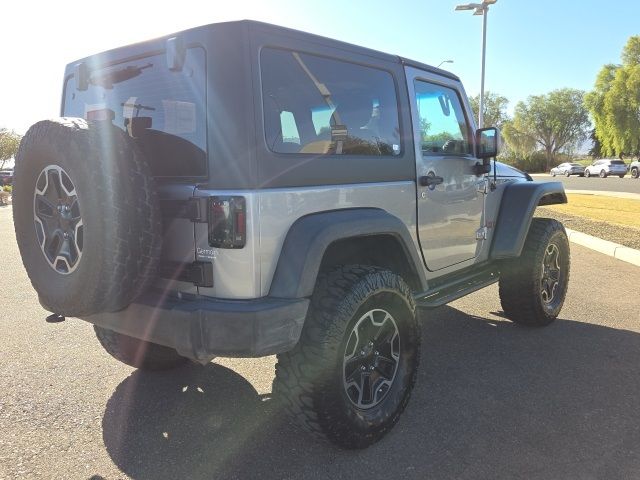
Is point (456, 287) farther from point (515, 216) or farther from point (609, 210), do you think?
point (609, 210)

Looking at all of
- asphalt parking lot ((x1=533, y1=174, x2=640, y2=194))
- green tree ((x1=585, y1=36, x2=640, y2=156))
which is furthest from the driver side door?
green tree ((x1=585, y1=36, x2=640, y2=156))

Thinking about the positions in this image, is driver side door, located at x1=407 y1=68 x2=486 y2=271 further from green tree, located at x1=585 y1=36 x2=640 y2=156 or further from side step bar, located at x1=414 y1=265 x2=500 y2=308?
green tree, located at x1=585 y1=36 x2=640 y2=156

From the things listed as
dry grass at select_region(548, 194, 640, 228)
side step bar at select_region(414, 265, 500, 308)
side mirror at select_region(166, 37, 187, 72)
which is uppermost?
side mirror at select_region(166, 37, 187, 72)

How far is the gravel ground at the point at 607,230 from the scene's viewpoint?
8.23 meters

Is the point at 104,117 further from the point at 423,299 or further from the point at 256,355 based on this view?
the point at 423,299

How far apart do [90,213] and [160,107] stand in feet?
2.44

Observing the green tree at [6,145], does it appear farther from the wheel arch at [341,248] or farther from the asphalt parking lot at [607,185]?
the wheel arch at [341,248]

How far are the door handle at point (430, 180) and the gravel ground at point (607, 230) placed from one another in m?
5.71

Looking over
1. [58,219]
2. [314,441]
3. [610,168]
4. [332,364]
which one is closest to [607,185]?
[610,168]

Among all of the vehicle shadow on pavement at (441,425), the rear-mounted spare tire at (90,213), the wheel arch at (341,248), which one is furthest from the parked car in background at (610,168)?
the rear-mounted spare tire at (90,213)

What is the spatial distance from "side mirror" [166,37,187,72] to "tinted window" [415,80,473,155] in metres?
1.61

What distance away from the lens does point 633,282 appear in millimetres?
6074

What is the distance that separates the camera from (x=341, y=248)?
2.84 metres

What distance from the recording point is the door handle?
3277 millimetres
